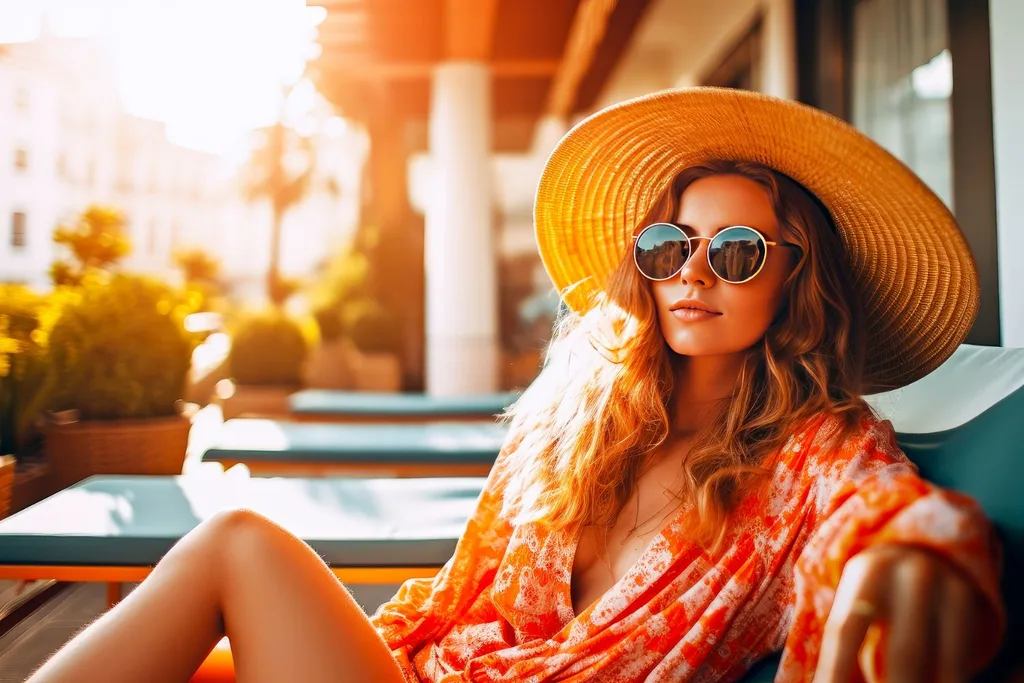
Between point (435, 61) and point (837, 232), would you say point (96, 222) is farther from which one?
point (837, 232)

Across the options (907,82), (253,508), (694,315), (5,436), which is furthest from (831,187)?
(5,436)

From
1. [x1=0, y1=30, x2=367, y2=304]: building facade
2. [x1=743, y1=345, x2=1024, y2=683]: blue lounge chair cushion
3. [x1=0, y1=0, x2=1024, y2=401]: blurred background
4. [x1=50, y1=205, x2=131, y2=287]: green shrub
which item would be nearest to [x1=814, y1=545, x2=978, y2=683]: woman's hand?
[x1=743, y1=345, x2=1024, y2=683]: blue lounge chair cushion

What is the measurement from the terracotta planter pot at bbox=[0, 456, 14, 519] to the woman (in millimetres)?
1680

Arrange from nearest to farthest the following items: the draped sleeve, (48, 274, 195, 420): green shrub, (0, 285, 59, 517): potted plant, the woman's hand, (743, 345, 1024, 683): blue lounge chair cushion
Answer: the woman's hand, (743, 345, 1024, 683): blue lounge chair cushion, the draped sleeve, (0, 285, 59, 517): potted plant, (48, 274, 195, 420): green shrub

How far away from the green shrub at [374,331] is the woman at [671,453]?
857 centimetres

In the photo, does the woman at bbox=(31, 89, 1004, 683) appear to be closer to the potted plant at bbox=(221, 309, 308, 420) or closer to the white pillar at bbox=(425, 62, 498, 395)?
the white pillar at bbox=(425, 62, 498, 395)

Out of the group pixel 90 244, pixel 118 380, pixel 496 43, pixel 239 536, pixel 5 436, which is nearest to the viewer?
pixel 239 536

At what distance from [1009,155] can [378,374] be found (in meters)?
8.46

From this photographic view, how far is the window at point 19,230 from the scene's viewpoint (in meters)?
3.84

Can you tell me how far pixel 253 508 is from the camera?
2.04m

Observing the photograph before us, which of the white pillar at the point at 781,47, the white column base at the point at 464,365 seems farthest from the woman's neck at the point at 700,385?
the white column base at the point at 464,365

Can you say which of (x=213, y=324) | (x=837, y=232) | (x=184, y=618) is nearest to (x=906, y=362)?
(x=837, y=232)

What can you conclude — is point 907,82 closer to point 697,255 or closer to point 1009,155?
point 1009,155

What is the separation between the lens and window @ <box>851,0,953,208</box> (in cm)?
296
